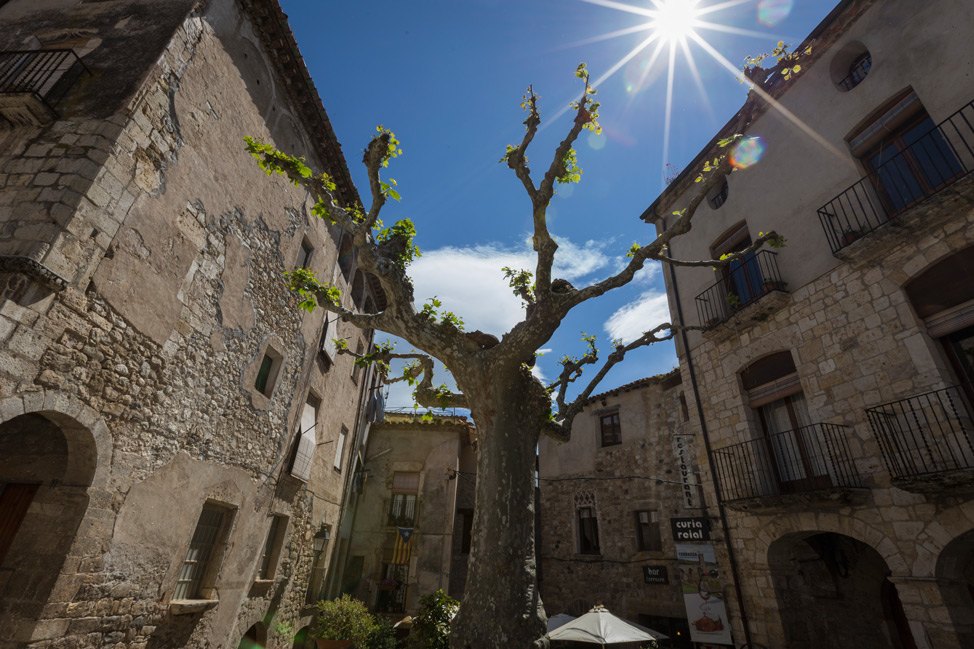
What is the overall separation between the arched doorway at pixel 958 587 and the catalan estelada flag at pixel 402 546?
1312 cm

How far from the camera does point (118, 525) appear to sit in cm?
650

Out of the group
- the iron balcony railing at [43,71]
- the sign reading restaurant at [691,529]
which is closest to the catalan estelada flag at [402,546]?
the sign reading restaurant at [691,529]

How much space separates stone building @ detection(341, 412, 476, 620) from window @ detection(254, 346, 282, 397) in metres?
7.45

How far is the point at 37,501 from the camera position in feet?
20.1

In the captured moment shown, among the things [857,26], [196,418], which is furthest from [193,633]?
[857,26]

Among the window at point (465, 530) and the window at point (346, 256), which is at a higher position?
the window at point (346, 256)

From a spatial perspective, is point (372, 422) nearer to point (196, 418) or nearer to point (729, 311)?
point (196, 418)

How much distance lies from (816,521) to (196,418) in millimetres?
10921

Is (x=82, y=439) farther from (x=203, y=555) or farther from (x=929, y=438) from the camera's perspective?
(x=929, y=438)

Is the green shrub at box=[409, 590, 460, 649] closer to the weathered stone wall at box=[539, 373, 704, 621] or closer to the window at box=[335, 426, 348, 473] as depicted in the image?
the window at box=[335, 426, 348, 473]

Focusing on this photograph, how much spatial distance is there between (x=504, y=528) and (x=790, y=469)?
268 inches

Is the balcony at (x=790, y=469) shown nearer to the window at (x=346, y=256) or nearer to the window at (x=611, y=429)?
the window at (x=611, y=429)

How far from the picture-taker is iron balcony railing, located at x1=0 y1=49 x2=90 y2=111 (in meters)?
6.96

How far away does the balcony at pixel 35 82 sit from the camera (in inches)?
255
